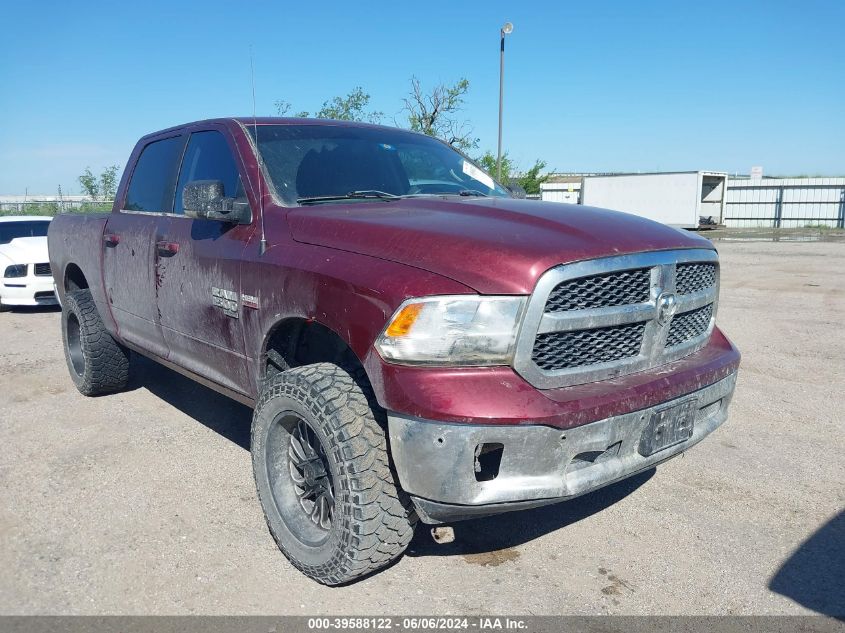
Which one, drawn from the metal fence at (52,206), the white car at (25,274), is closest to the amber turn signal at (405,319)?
the white car at (25,274)

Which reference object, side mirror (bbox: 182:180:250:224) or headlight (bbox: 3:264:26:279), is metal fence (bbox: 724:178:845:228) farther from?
side mirror (bbox: 182:180:250:224)

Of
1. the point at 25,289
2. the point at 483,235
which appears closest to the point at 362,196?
the point at 483,235

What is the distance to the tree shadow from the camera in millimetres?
3223

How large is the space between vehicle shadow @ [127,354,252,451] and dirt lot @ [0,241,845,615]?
0.02 meters

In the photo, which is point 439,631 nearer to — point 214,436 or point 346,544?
point 346,544

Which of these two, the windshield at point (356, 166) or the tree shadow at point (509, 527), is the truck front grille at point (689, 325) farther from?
the windshield at point (356, 166)

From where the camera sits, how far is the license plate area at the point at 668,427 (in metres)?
2.72

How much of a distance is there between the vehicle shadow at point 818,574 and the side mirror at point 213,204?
2836mm

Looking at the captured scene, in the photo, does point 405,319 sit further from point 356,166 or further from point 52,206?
point 52,206

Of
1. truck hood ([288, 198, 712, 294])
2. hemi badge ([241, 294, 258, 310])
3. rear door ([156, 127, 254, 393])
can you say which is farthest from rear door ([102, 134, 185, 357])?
truck hood ([288, 198, 712, 294])

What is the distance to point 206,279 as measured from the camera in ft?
11.9

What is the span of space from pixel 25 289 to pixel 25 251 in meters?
0.60

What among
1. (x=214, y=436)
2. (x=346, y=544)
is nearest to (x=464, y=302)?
(x=346, y=544)

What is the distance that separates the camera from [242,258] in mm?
3326
